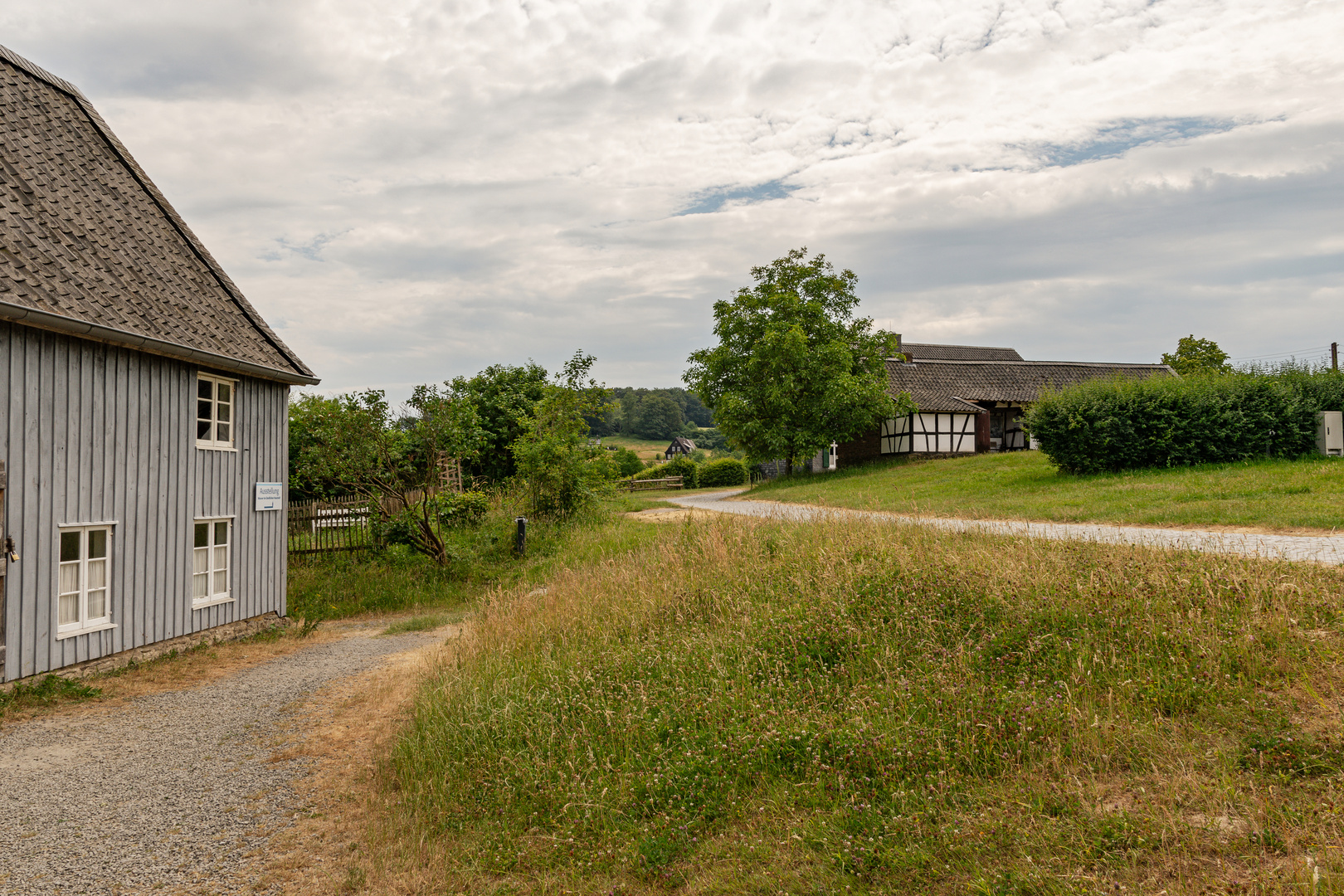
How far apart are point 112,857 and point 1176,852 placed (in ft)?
20.1

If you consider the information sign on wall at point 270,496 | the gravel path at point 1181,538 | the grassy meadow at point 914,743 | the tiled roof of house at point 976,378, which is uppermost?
the tiled roof of house at point 976,378

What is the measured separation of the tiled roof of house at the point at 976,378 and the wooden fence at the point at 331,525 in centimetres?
2583

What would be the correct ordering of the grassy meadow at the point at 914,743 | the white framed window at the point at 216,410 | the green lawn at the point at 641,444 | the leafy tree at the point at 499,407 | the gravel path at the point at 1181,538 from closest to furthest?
the grassy meadow at the point at 914,743 → the gravel path at the point at 1181,538 → the white framed window at the point at 216,410 → the leafy tree at the point at 499,407 → the green lawn at the point at 641,444

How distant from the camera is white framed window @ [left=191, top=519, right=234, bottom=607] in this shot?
11.6 m

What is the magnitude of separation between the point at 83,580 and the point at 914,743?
32.0ft

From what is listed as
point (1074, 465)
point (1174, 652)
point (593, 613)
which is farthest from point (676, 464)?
point (1174, 652)

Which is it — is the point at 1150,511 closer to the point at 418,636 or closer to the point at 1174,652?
the point at 1174,652

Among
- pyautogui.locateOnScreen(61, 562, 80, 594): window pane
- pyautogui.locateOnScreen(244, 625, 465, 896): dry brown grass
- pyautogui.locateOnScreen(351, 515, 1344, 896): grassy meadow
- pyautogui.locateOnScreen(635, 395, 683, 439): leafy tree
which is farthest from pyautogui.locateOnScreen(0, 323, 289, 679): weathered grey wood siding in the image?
pyautogui.locateOnScreen(635, 395, 683, 439): leafy tree

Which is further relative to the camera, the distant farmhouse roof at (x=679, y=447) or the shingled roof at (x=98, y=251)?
the distant farmhouse roof at (x=679, y=447)

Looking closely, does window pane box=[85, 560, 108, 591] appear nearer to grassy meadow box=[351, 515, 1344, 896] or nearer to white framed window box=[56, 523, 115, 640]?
white framed window box=[56, 523, 115, 640]

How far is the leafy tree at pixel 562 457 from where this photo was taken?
20.8 meters

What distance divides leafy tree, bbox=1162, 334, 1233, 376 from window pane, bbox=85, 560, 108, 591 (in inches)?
2162

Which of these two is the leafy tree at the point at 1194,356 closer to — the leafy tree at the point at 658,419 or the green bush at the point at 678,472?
the green bush at the point at 678,472

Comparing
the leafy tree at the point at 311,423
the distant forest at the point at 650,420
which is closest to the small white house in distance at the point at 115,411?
the leafy tree at the point at 311,423
